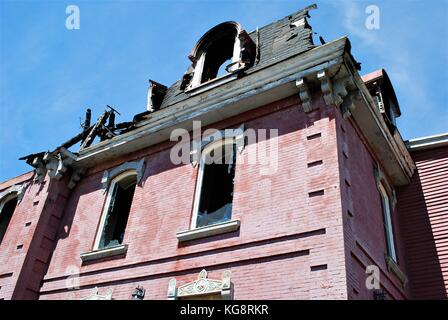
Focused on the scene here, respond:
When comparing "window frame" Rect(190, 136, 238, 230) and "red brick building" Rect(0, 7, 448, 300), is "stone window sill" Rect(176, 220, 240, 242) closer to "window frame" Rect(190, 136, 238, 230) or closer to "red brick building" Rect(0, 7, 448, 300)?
"red brick building" Rect(0, 7, 448, 300)

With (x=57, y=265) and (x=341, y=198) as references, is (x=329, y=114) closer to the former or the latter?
(x=341, y=198)

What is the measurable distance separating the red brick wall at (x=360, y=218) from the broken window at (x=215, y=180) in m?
2.42

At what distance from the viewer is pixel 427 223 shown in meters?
11.2

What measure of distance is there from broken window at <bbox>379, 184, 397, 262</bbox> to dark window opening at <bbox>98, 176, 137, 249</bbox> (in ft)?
20.3

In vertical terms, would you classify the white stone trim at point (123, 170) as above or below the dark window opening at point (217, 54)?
below

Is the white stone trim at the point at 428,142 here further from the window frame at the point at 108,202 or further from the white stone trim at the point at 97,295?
the white stone trim at the point at 97,295

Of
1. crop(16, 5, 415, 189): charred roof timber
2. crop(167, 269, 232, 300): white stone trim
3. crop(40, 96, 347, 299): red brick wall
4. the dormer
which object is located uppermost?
the dormer

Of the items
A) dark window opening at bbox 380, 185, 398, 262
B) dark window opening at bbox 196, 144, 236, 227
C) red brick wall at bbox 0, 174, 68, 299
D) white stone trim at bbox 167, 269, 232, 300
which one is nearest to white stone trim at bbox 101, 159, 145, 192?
red brick wall at bbox 0, 174, 68, 299

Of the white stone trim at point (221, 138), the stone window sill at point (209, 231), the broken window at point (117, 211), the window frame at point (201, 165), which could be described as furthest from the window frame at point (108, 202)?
the stone window sill at point (209, 231)

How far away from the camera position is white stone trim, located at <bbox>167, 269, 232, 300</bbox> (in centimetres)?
794

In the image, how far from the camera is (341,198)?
303 inches

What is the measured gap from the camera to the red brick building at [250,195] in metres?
7.91

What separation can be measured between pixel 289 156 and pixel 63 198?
684 cm

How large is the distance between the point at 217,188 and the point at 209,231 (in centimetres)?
160
